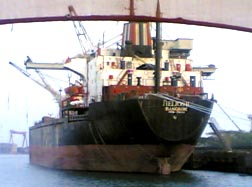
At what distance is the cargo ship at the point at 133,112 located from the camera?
79.1 ft

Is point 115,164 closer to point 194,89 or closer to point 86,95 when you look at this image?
point 194,89

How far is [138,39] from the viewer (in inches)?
1278

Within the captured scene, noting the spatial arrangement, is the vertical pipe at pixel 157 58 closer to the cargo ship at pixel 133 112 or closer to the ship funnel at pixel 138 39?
the cargo ship at pixel 133 112

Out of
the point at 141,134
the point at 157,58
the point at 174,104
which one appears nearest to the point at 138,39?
the point at 157,58

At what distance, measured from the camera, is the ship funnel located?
31609mm

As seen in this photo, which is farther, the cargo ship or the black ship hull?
the cargo ship

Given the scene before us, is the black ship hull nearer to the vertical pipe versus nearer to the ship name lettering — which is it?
the ship name lettering

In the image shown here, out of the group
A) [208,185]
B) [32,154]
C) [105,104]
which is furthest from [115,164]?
[32,154]

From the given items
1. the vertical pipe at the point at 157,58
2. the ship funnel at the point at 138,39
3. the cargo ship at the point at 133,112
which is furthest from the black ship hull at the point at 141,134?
the ship funnel at the point at 138,39

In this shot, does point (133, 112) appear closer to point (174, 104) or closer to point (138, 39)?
point (174, 104)

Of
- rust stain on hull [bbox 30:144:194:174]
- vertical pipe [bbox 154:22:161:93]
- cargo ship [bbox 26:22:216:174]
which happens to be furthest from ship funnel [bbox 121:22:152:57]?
rust stain on hull [bbox 30:144:194:174]

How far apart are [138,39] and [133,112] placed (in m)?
9.32

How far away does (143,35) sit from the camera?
3262 cm

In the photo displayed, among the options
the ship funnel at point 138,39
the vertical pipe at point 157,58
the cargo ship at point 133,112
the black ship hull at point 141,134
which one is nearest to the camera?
the black ship hull at point 141,134
